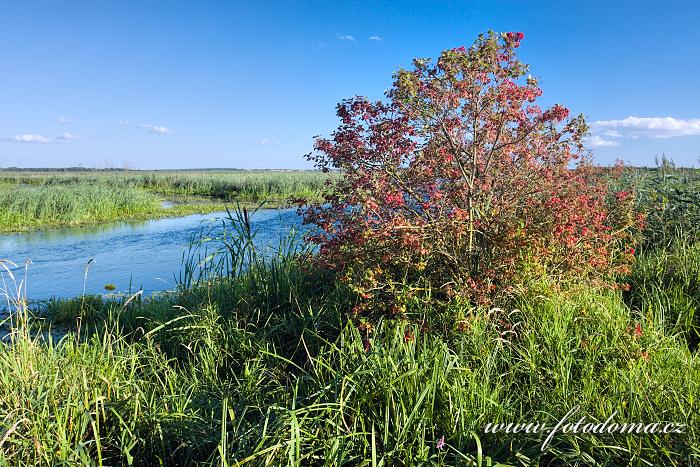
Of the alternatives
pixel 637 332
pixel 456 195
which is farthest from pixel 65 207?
pixel 637 332

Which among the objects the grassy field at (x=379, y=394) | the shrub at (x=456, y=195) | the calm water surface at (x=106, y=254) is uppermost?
the shrub at (x=456, y=195)

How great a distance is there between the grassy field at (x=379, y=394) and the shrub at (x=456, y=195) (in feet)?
0.91

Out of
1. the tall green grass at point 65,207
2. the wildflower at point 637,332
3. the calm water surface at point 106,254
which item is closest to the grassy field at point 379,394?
the wildflower at point 637,332

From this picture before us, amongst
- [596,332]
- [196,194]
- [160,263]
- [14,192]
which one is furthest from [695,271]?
[196,194]

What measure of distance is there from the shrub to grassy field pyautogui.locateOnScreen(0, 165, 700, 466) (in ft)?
0.91

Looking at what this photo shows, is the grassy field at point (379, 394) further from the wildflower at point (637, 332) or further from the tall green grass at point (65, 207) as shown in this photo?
the tall green grass at point (65, 207)

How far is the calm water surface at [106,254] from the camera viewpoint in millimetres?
8609

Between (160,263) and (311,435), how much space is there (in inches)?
358

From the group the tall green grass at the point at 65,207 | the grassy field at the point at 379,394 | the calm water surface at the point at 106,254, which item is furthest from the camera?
the tall green grass at the point at 65,207

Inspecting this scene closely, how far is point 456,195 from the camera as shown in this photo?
12.4 feet

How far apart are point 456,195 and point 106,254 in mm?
10586

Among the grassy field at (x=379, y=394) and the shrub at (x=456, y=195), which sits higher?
the shrub at (x=456, y=195)

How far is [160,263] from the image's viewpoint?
1044 cm

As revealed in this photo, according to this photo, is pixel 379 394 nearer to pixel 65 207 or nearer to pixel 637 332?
pixel 637 332
